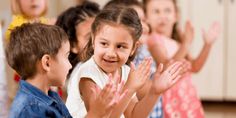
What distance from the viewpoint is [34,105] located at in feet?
4.50

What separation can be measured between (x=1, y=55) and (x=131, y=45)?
27.0 inches

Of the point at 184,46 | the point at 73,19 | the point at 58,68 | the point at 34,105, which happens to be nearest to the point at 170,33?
the point at 184,46

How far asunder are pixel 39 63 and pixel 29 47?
5 cm

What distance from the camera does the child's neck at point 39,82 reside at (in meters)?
1.45

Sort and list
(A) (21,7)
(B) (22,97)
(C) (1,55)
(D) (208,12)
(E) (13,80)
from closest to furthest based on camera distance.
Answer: (C) (1,55), (B) (22,97), (E) (13,80), (A) (21,7), (D) (208,12)

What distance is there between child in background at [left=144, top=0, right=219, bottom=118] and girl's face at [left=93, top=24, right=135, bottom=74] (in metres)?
0.97

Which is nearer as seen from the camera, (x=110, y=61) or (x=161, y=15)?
(x=110, y=61)

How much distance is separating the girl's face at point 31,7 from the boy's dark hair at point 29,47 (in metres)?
0.82

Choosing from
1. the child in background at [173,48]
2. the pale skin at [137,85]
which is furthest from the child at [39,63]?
the child in background at [173,48]

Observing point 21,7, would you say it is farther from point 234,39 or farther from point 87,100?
point 234,39

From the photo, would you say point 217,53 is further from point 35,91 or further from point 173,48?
point 35,91

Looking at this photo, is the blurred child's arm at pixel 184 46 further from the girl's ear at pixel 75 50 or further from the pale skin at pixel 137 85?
the pale skin at pixel 137 85

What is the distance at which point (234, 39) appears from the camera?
455 centimetres

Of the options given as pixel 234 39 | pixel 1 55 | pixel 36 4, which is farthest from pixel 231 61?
pixel 1 55
